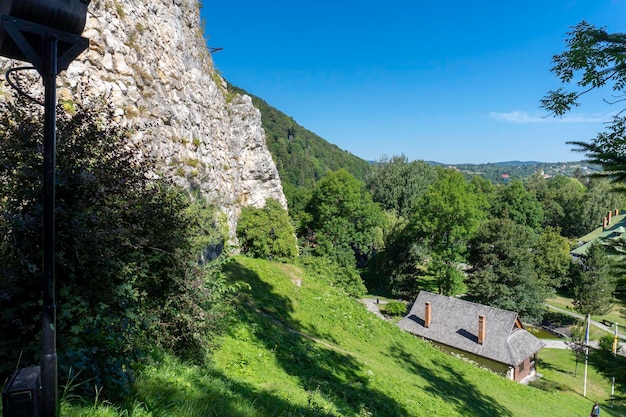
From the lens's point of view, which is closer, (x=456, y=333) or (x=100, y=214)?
(x=100, y=214)

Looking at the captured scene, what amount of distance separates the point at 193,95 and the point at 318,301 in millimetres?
14318

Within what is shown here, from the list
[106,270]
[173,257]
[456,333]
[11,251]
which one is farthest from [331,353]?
[456,333]

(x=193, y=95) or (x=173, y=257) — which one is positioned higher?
(x=193, y=95)

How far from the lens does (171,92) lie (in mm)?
19312

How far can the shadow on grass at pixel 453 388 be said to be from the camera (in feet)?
47.5

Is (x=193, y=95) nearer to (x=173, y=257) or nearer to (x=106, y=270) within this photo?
(x=173, y=257)

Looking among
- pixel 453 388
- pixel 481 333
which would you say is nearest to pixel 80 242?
pixel 453 388

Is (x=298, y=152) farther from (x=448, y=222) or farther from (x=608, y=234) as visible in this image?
(x=608, y=234)

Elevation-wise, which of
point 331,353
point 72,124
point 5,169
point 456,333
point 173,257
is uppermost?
point 72,124

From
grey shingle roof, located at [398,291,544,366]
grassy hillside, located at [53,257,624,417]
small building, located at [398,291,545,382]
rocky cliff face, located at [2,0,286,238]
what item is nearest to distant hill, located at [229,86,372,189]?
rocky cliff face, located at [2,0,286,238]

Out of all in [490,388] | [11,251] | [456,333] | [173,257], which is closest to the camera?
[11,251]

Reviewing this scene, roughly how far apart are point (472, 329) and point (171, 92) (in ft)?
89.6

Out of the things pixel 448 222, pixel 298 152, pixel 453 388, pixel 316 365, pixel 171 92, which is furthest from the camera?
pixel 298 152

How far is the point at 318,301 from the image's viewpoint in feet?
62.3
